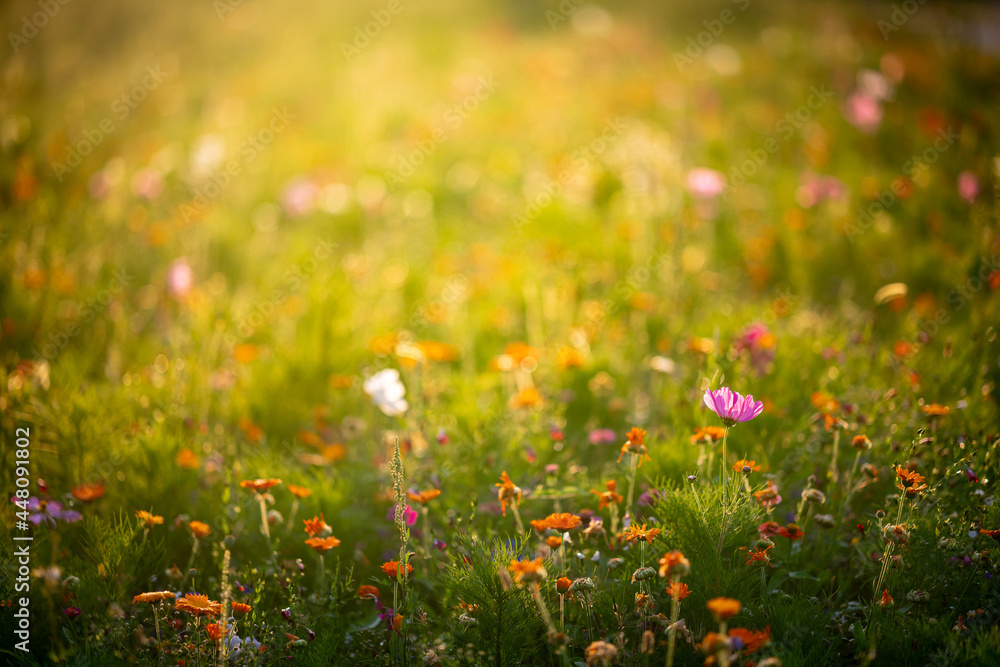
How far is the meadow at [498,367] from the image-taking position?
1545 mm

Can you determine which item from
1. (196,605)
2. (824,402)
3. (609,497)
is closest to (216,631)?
(196,605)

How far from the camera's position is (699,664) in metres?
1.44

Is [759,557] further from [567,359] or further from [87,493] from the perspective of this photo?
[87,493]

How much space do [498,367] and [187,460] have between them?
3.68 ft

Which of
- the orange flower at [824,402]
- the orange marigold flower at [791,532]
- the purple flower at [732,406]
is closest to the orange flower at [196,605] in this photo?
the purple flower at [732,406]

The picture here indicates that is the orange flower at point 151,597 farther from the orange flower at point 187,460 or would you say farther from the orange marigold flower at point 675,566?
the orange marigold flower at point 675,566

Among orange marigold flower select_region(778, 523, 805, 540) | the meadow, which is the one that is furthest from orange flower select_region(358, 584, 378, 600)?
orange marigold flower select_region(778, 523, 805, 540)

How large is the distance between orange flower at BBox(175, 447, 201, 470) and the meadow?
0.08 ft

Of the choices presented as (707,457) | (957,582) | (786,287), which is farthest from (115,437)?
(786,287)

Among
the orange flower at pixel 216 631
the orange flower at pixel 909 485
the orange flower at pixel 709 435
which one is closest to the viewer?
the orange flower at pixel 216 631

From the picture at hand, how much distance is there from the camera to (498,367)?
253cm

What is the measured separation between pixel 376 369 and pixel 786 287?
2.16 m

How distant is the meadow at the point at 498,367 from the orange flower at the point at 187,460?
0.08 feet

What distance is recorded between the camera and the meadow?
5.07 feet
